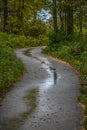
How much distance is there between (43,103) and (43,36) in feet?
119

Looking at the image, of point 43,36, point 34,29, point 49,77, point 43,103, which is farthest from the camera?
point 34,29

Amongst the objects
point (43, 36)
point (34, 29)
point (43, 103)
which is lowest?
point (43, 36)

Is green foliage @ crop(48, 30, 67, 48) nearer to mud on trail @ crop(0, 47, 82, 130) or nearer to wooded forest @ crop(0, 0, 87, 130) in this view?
wooded forest @ crop(0, 0, 87, 130)

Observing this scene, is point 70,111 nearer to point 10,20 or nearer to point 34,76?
point 34,76

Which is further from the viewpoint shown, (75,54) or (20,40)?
(20,40)

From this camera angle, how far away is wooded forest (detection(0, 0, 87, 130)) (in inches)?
723

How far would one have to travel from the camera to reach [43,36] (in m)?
49.0

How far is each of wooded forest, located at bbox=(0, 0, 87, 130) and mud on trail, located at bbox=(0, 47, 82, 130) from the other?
0.40 meters

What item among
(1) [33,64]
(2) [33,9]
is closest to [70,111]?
(1) [33,64]

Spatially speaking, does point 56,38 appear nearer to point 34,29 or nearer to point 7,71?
point 7,71

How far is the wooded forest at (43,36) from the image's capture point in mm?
18359

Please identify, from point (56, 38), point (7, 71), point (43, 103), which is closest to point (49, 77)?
point (7, 71)

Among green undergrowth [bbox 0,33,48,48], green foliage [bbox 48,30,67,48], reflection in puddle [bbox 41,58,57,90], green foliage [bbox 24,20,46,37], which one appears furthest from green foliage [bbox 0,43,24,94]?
green foliage [bbox 24,20,46,37]

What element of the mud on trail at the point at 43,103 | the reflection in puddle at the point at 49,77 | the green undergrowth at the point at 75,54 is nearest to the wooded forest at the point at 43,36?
the green undergrowth at the point at 75,54
